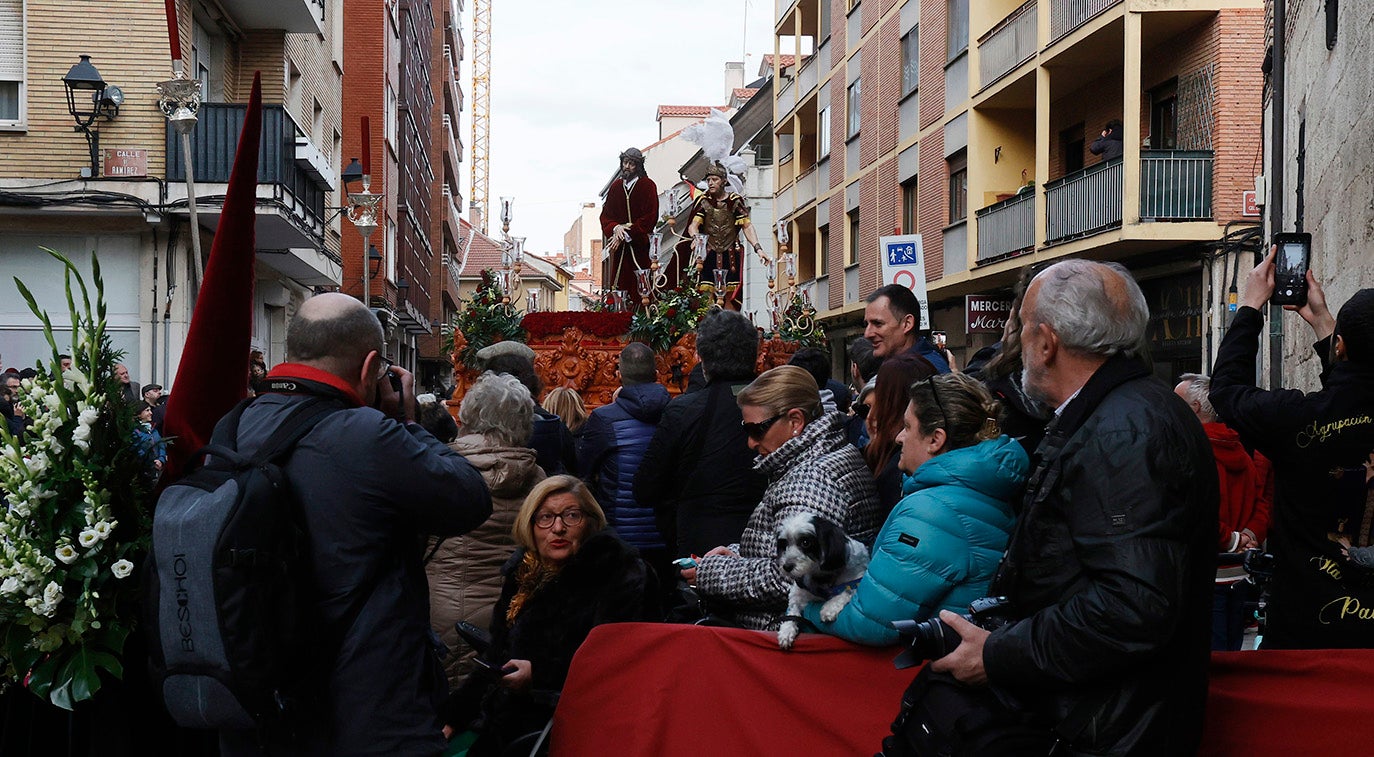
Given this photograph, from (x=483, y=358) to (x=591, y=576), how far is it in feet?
12.8

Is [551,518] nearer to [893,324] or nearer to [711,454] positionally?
A: [711,454]

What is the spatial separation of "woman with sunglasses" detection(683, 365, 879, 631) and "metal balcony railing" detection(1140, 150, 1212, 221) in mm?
16281

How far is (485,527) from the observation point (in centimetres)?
563

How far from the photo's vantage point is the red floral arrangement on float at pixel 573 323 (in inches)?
534

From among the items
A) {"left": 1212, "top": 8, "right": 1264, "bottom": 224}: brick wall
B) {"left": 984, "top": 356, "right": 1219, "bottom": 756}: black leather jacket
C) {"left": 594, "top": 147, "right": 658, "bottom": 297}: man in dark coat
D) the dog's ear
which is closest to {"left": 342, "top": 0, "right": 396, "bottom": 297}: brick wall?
{"left": 594, "top": 147, "right": 658, "bottom": 297}: man in dark coat

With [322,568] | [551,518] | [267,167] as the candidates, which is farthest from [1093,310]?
[267,167]

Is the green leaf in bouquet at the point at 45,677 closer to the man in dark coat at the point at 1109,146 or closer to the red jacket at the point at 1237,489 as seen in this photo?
the red jacket at the point at 1237,489

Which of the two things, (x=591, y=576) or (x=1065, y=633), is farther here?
(x=591, y=576)

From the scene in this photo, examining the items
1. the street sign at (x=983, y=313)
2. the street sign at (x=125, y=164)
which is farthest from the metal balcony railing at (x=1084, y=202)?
the street sign at (x=125, y=164)

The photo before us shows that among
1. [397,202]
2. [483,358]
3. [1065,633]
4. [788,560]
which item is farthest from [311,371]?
[397,202]

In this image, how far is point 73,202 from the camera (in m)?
17.5

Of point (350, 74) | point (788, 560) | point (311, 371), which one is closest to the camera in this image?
point (311, 371)

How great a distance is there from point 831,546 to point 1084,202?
18.7 meters

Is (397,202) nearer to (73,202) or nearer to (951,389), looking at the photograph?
(73,202)
